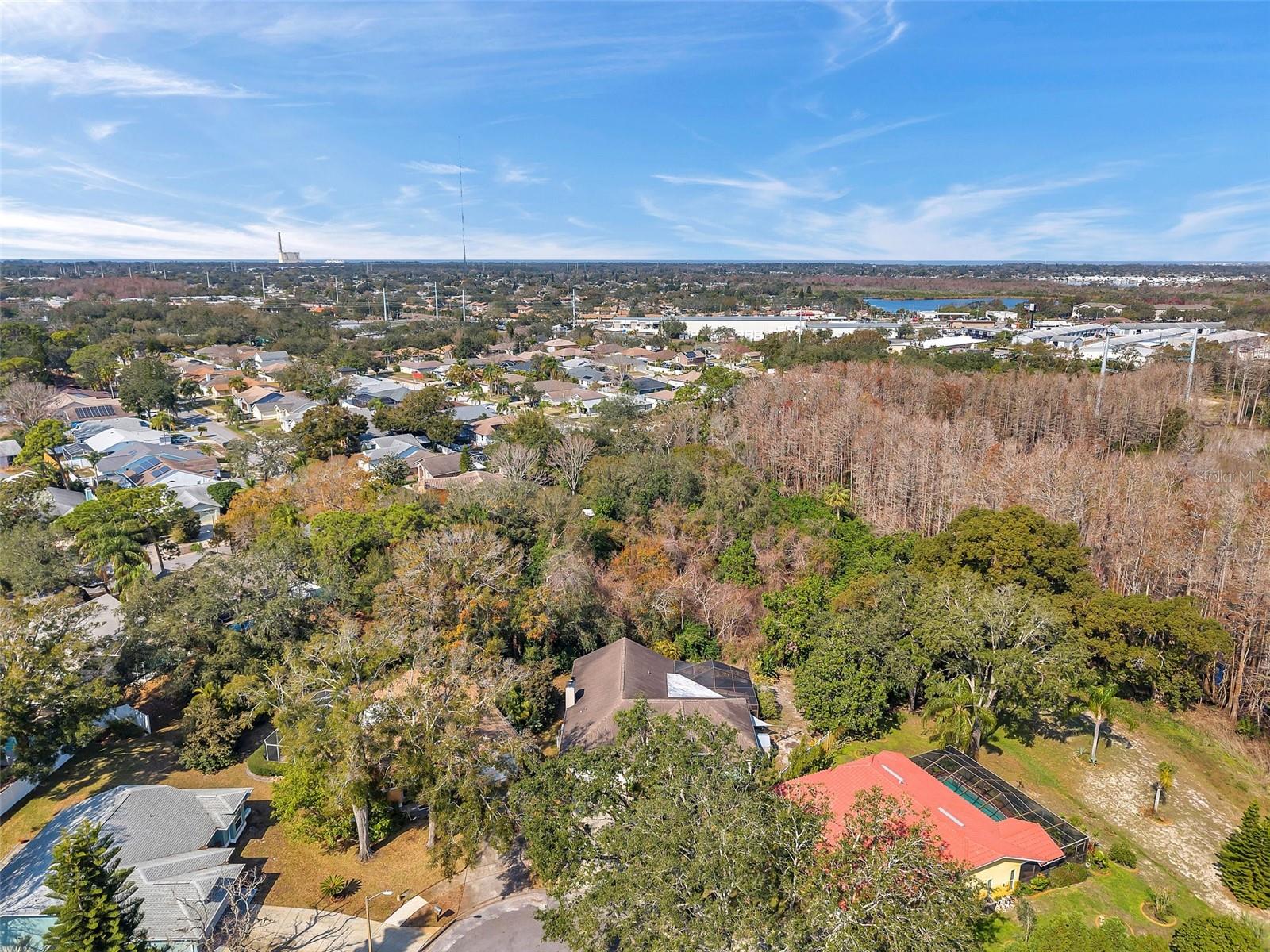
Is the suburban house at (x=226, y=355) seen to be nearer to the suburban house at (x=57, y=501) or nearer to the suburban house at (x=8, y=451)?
the suburban house at (x=8, y=451)

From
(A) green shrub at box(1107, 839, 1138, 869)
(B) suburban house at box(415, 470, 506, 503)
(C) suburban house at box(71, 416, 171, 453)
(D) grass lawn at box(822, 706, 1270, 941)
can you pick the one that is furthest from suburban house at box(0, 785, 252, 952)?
(C) suburban house at box(71, 416, 171, 453)

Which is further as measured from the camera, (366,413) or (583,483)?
(366,413)

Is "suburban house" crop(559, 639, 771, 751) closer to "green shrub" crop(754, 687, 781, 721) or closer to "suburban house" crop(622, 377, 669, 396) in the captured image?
"green shrub" crop(754, 687, 781, 721)

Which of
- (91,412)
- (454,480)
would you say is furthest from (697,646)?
(91,412)

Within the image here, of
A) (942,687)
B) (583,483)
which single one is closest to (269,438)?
(583,483)

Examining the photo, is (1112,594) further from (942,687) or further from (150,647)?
(150,647)

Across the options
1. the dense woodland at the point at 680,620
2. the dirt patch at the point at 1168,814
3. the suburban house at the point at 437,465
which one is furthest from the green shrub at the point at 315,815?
the suburban house at the point at 437,465
